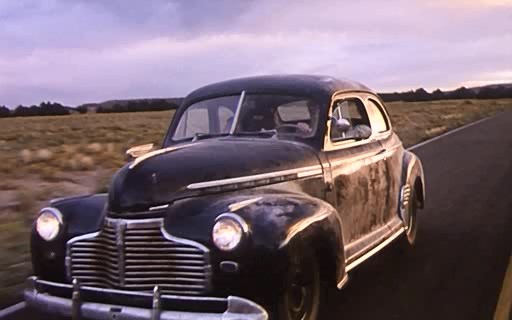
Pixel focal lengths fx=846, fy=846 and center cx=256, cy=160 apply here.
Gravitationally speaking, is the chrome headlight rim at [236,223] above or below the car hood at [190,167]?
below

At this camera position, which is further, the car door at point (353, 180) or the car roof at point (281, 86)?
the car roof at point (281, 86)

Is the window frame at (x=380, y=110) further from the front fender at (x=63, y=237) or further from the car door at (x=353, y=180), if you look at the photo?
the front fender at (x=63, y=237)

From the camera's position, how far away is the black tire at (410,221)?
8891 millimetres

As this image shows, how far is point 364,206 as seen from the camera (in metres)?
7.38

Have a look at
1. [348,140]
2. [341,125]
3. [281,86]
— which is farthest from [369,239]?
[281,86]

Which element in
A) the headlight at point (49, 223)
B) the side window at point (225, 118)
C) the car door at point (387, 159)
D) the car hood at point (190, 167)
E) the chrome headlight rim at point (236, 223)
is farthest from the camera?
the car door at point (387, 159)

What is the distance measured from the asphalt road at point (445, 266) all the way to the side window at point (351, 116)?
1.34 m

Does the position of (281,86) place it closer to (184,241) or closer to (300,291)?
(300,291)

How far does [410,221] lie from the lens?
9.16m

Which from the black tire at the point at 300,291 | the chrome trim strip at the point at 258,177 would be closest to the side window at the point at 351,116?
the chrome trim strip at the point at 258,177

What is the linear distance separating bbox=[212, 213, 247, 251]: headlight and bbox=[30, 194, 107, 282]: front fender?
0.92m

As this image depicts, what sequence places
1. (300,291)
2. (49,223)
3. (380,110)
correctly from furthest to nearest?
(380,110) → (49,223) → (300,291)

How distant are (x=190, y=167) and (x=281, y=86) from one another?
6.24 feet

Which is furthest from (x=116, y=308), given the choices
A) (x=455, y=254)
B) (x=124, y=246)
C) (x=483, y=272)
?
(x=455, y=254)
